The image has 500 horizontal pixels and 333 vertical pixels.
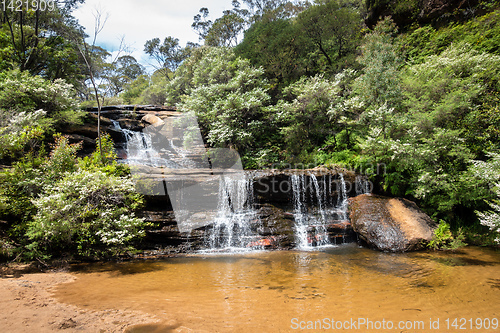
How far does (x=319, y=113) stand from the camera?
15.1 m

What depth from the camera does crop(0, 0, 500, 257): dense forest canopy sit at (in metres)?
7.58

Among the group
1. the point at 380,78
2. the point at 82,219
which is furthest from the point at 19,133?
the point at 380,78

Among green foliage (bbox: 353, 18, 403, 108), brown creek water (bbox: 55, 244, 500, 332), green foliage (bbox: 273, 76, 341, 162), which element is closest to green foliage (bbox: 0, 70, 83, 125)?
brown creek water (bbox: 55, 244, 500, 332)

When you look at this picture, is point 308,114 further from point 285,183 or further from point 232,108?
point 285,183

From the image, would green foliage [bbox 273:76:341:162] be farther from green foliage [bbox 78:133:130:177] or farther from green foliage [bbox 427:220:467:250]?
green foliage [bbox 78:133:130:177]

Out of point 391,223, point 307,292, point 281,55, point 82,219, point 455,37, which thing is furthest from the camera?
point 281,55

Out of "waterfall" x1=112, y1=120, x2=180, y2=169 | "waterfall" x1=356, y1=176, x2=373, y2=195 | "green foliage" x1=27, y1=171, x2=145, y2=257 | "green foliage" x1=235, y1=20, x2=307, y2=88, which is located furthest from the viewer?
"green foliage" x1=235, y1=20, x2=307, y2=88

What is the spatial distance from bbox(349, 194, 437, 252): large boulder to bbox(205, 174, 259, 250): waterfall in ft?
14.9

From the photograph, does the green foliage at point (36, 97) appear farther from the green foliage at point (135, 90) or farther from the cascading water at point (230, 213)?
the green foliage at point (135, 90)

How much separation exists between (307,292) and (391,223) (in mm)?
5982

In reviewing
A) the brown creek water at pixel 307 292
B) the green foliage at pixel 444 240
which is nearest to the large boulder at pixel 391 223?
the green foliage at pixel 444 240

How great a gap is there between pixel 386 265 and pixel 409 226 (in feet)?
9.81

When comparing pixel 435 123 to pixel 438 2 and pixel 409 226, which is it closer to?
pixel 409 226

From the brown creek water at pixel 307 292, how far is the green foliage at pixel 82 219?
38.1 inches
